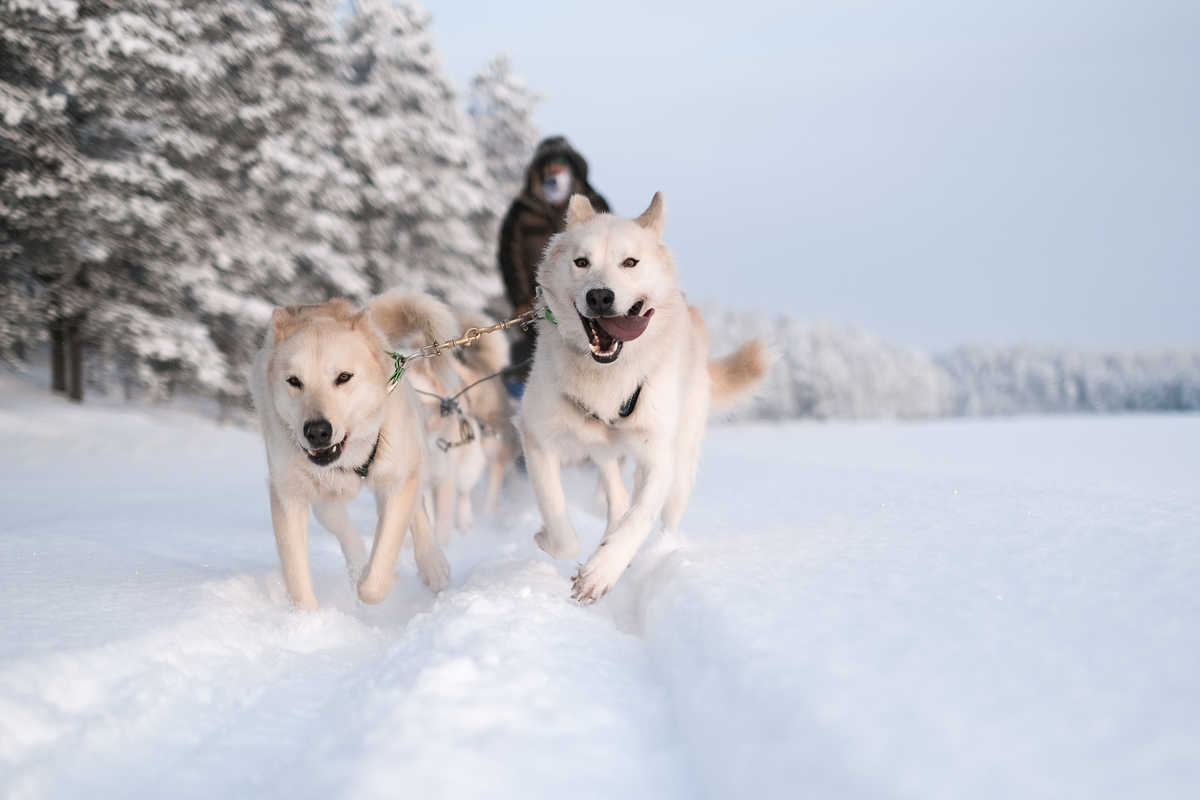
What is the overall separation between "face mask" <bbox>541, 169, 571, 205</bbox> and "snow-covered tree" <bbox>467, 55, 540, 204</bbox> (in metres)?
20.0

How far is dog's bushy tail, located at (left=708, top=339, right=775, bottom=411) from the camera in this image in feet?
16.3

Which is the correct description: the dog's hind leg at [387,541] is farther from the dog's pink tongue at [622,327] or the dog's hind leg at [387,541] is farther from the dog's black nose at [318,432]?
the dog's pink tongue at [622,327]

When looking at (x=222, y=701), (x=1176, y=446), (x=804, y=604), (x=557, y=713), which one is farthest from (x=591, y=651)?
(x=1176, y=446)

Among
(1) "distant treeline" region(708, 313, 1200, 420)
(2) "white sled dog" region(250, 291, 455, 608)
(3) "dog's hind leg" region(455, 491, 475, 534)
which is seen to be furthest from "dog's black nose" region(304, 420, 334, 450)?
(1) "distant treeline" region(708, 313, 1200, 420)

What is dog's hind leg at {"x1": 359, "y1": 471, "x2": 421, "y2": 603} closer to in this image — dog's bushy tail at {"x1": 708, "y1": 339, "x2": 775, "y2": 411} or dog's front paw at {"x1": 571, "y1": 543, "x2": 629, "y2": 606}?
dog's front paw at {"x1": 571, "y1": 543, "x2": 629, "y2": 606}

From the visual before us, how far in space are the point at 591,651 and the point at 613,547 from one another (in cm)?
65

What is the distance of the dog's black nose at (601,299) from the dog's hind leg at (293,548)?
55.4 inches

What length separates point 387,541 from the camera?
10.5 feet

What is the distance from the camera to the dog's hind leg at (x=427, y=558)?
3643 millimetres

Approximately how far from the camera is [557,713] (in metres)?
1.81

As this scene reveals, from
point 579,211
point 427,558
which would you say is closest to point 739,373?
point 579,211

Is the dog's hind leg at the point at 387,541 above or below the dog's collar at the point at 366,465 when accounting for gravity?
below

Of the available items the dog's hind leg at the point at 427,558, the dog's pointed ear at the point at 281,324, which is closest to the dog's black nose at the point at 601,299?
the dog's pointed ear at the point at 281,324

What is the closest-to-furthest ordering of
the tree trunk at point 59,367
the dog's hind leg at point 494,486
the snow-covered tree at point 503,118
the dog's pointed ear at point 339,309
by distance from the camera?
the dog's pointed ear at point 339,309, the dog's hind leg at point 494,486, the tree trunk at point 59,367, the snow-covered tree at point 503,118
